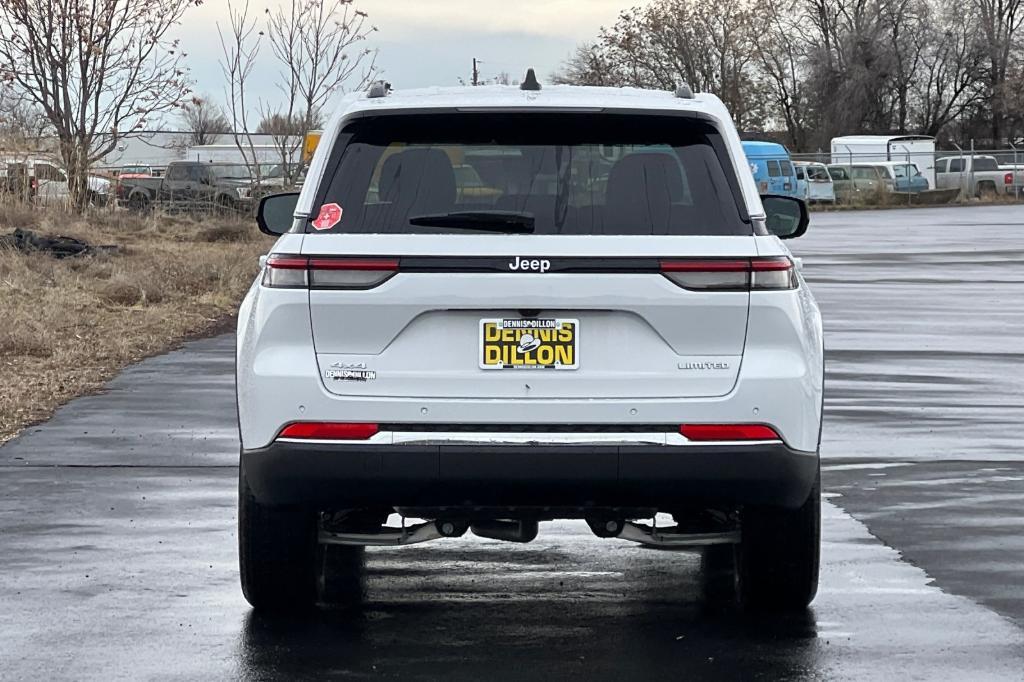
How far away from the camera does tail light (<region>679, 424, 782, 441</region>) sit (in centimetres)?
517

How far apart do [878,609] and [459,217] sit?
6.92ft

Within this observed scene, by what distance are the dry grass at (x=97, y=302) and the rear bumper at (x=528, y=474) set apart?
556 cm

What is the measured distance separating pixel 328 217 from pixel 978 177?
61.1 m

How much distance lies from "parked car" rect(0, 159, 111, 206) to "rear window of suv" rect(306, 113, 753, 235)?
2495 centimetres

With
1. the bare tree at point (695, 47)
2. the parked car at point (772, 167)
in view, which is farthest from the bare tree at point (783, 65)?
the parked car at point (772, 167)

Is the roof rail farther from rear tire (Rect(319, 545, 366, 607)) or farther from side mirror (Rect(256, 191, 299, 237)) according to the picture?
rear tire (Rect(319, 545, 366, 607))

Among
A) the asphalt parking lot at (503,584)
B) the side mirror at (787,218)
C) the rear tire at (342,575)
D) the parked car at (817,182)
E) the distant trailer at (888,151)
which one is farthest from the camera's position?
the distant trailer at (888,151)

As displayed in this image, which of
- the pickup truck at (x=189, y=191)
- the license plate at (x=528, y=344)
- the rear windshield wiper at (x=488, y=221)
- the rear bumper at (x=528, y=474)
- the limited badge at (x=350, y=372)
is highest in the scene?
the rear windshield wiper at (x=488, y=221)

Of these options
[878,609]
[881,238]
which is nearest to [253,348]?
[878,609]

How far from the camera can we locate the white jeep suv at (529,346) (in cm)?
515

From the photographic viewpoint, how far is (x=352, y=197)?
5367 mm

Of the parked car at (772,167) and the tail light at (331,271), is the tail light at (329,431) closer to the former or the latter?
the tail light at (331,271)

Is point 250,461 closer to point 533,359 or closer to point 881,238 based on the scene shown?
point 533,359

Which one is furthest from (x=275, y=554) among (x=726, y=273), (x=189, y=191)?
(x=189, y=191)
